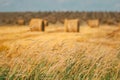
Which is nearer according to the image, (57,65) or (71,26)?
(57,65)

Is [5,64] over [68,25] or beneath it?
over

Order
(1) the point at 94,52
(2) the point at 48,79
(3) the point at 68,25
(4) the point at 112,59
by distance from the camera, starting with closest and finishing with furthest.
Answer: (2) the point at 48,79 → (4) the point at 112,59 → (1) the point at 94,52 → (3) the point at 68,25

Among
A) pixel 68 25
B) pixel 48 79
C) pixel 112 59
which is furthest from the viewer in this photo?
pixel 68 25

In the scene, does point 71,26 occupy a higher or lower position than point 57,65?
lower

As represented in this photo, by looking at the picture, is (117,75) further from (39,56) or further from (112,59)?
(39,56)

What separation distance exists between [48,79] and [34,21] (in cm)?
2187

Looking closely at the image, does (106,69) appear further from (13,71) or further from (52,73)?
(13,71)

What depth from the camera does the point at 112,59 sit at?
8.09 metres

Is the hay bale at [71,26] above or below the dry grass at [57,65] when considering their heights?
below

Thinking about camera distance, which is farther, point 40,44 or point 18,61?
point 40,44

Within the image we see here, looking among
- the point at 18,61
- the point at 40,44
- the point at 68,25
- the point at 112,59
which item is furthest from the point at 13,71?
the point at 68,25

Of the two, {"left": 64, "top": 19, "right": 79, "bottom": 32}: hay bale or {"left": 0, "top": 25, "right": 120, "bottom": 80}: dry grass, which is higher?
{"left": 0, "top": 25, "right": 120, "bottom": 80}: dry grass

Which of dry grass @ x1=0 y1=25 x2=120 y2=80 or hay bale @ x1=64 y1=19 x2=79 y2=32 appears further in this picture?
hay bale @ x1=64 y1=19 x2=79 y2=32

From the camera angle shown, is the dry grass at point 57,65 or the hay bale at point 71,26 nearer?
the dry grass at point 57,65
